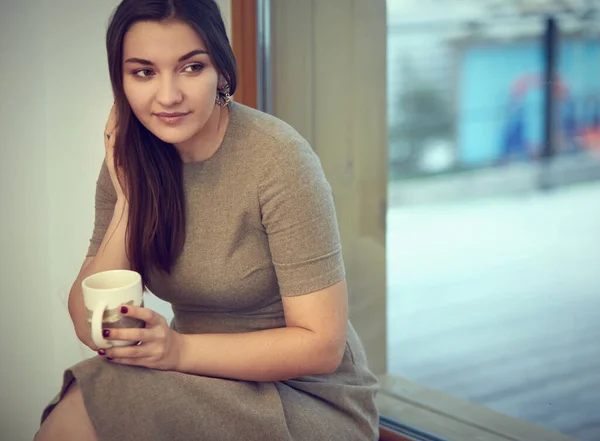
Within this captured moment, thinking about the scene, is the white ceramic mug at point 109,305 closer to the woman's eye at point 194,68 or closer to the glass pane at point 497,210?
the woman's eye at point 194,68

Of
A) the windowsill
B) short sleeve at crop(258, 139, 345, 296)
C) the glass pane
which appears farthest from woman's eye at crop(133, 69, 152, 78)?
the glass pane

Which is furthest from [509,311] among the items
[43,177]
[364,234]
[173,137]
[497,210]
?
[497,210]

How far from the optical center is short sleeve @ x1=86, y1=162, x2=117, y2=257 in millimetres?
1539

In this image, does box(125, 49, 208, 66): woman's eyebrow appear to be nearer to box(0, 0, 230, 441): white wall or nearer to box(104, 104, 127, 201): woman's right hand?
box(104, 104, 127, 201): woman's right hand

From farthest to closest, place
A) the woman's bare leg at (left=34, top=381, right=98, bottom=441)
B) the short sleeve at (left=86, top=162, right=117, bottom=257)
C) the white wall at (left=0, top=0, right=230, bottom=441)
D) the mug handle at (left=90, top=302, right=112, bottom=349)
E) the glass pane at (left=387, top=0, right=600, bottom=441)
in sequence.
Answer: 1. the glass pane at (left=387, top=0, right=600, bottom=441)
2. the white wall at (left=0, top=0, right=230, bottom=441)
3. the short sleeve at (left=86, top=162, right=117, bottom=257)
4. the woman's bare leg at (left=34, top=381, right=98, bottom=441)
5. the mug handle at (left=90, top=302, right=112, bottom=349)

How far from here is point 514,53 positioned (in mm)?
5160

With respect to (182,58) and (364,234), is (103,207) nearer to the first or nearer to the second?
(182,58)

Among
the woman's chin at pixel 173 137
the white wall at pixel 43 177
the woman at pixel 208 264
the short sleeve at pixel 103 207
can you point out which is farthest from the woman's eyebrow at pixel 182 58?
the white wall at pixel 43 177

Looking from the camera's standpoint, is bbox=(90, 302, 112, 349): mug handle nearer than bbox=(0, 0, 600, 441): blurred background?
Yes

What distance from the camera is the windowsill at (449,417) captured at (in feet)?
6.87

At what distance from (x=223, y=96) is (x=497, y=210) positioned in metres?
4.31

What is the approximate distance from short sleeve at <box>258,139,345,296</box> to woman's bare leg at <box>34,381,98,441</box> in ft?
1.21

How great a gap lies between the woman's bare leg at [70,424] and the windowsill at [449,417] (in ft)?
3.43

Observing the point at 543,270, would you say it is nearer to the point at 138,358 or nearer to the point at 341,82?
the point at 341,82
